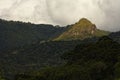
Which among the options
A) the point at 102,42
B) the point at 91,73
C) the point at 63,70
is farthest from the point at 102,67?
the point at 102,42

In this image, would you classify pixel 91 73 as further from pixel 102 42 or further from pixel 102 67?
pixel 102 42

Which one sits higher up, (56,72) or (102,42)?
(102,42)

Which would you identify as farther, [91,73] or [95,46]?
[95,46]

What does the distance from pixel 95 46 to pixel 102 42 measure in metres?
2.91

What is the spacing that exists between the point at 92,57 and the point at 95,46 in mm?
6609

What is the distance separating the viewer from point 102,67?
118000mm

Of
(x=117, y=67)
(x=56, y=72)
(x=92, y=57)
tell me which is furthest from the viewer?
(x=92, y=57)

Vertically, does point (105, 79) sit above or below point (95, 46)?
below

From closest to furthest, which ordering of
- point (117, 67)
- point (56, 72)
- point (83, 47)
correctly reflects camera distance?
1. point (117, 67)
2. point (56, 72)
3. point (83, 47)

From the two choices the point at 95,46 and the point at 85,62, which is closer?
the point at 85,62

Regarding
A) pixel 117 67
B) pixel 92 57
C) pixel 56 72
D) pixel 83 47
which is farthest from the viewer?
pixel 83 47

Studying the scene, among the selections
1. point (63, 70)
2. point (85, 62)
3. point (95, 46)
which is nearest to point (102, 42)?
point (95, 46)

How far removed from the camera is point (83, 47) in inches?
5472

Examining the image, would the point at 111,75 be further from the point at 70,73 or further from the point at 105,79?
the point at 70,73
